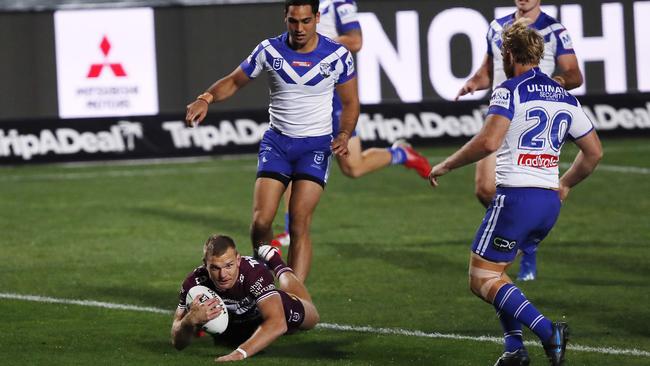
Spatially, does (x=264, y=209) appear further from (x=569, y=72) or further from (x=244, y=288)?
(x=569, y=72)

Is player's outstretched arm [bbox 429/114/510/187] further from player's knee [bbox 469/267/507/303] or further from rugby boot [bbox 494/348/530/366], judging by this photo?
rugby boot [bbox 494/348/530/366]

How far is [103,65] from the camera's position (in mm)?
18516

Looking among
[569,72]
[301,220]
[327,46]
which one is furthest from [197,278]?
[569,72]

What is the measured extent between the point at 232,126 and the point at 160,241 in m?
6.45

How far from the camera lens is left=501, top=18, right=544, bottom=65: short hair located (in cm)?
711

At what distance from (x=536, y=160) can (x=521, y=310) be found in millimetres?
824

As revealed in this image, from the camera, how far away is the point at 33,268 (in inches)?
438

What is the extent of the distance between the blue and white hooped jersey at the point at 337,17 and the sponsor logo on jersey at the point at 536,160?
16.0ft

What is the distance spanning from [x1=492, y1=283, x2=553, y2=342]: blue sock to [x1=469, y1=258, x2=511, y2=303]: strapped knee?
1.8 inches

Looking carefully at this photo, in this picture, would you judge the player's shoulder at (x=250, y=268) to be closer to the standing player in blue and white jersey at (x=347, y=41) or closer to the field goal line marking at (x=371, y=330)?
the field goal line marking at (x=371, y=330)

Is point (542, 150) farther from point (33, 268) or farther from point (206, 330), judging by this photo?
point (33, 268)

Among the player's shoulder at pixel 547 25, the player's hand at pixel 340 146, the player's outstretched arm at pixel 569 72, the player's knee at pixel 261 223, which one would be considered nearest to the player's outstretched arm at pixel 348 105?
the player's hand at pixel 340 146

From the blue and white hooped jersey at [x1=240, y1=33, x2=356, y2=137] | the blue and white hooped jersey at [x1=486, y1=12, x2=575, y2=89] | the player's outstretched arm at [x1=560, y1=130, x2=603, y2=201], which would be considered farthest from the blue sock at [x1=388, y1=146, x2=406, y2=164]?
the player's outstretched arm at [x1=560, y1=130, x2=603, y2=201]

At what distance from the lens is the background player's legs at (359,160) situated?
12.2 m
